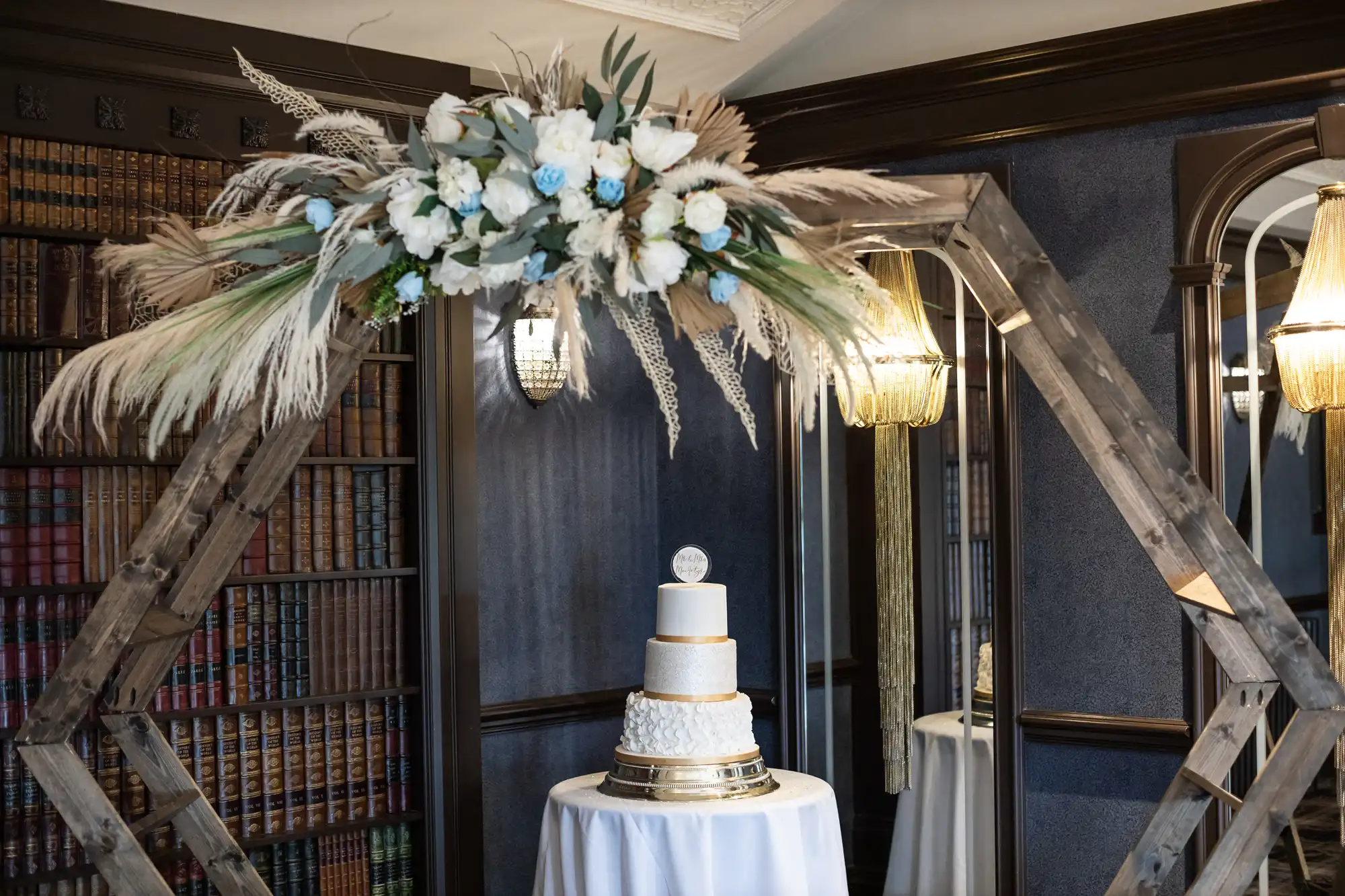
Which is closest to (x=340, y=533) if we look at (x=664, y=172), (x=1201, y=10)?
(x=664, y=172)

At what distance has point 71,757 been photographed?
249 centimetres

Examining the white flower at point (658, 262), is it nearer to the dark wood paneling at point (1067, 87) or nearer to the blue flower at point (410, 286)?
the blue flower at point (410, 286)

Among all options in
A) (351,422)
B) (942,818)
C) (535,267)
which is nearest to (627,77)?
(535,267)

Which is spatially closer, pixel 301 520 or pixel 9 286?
pixel 9 286

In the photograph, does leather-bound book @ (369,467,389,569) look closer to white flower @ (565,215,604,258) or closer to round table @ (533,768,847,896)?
round table @ (533,768,847,896)

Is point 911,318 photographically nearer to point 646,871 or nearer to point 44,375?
point 646,871

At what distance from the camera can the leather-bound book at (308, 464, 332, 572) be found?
3.97 meters

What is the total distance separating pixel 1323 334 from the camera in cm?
365

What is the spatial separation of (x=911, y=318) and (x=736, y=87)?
3.50ft

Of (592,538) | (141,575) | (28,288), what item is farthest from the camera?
(592,538)

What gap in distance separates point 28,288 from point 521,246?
196cm

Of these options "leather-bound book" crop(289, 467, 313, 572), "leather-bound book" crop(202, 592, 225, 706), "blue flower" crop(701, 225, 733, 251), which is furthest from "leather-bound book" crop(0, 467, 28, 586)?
"blue flower" crop(701, 225, 733, 251)

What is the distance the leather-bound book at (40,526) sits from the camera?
11.5 ft

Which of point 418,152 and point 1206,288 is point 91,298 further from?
point 1206,288
